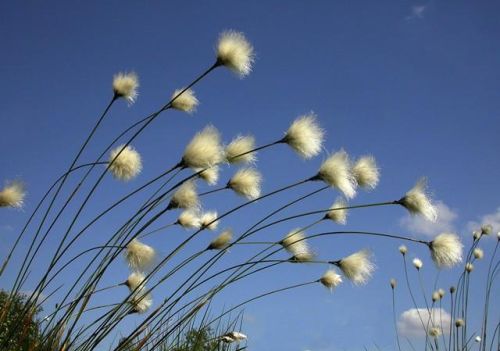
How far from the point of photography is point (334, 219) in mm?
3467

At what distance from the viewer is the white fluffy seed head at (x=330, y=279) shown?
3.51 metres

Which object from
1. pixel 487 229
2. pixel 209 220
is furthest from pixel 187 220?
pixel 487 229

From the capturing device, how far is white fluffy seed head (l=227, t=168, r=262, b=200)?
314 centimetres

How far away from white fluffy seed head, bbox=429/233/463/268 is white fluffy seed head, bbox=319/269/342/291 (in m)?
0.61

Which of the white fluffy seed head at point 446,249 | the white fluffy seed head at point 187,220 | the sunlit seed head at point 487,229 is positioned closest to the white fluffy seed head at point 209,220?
the white fluffy seed head at point 187,220

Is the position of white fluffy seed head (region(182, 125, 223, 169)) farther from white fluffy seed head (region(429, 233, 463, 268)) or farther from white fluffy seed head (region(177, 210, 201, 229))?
white fluffy seed head (region(429, 233, 463, 268))

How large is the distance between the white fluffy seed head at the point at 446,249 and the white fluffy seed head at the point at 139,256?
5.46 ft

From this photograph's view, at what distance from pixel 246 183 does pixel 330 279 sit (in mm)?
906

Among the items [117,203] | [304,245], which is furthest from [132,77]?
[304,245]

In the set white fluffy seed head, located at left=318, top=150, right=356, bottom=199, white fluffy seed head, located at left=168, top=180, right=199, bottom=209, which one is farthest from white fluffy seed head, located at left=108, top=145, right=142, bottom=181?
white fluffy seed head, located at left=318, top=150, right=356, bottom=199

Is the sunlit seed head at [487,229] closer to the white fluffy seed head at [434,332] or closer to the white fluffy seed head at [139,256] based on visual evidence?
the white fluffy seed head at [434,332]

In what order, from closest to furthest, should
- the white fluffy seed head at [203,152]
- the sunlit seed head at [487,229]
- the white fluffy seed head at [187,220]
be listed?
the white fluffy seed head at [203,152]
the white fluffy seed head at [187,220]
the sunlit seed head at [487,229]

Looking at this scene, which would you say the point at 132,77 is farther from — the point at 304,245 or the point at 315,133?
the point at 304,245

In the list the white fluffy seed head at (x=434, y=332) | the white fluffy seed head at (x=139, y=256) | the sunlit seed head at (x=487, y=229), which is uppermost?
the sunlit seed head at (x=487, y=229)
